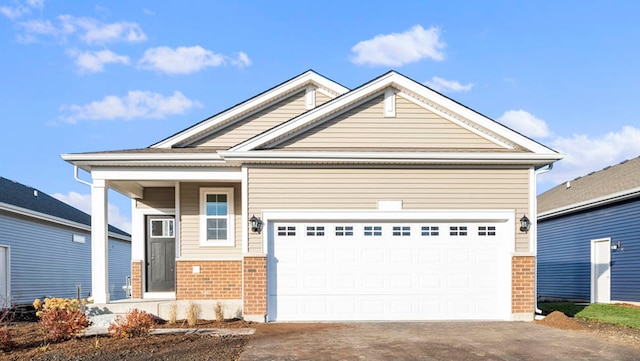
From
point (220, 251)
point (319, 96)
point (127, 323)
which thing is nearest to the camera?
point (127, 323)

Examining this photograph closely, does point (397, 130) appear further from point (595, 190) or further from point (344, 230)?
point (595, 190)

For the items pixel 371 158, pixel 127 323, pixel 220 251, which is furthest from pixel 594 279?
pixel 127 323

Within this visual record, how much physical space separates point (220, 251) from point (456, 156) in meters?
6.22

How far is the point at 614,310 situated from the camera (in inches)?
547

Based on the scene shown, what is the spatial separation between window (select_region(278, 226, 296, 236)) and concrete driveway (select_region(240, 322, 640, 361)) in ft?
6.22

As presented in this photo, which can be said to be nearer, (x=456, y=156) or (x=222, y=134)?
(x=456, y=156)

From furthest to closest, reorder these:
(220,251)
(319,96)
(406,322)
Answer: (319,96) < (220,251) < (406,322)

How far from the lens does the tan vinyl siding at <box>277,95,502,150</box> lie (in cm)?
1217

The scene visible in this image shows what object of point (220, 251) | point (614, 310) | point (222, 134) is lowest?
point (614, 310)

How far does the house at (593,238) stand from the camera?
639 inches

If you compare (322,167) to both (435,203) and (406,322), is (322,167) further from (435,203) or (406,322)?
(406,322)

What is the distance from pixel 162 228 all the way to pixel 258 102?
4268 millimetres

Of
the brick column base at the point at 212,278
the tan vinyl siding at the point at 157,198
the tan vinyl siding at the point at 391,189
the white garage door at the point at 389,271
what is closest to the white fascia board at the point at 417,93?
the tan vinyl siding at the point at 391,189

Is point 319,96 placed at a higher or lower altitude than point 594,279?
higher
